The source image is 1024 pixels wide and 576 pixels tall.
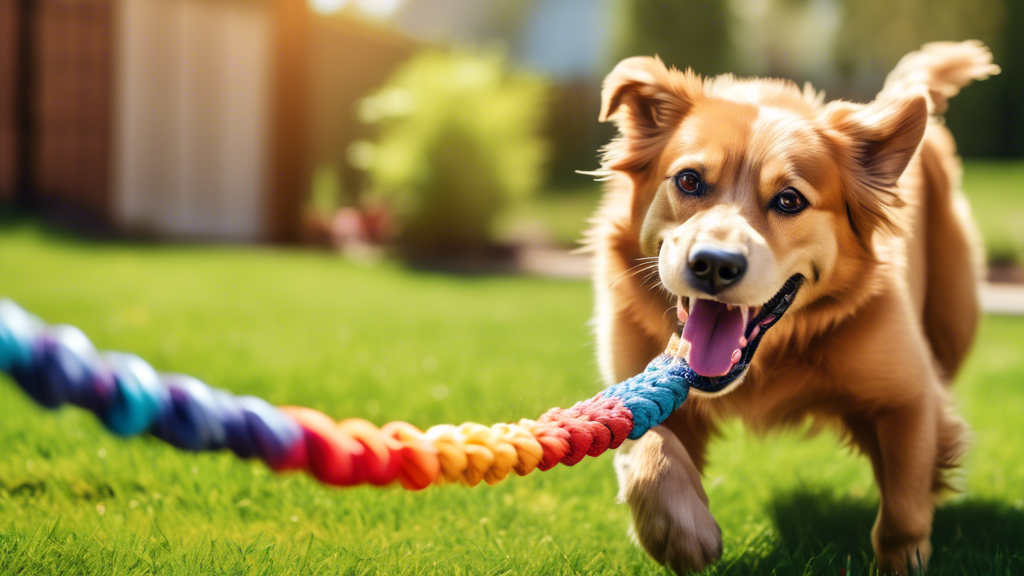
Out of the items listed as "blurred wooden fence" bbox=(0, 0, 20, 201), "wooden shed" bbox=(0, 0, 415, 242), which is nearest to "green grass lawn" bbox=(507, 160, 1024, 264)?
"wooden shed" bbox=(0, 0, 415, 242)

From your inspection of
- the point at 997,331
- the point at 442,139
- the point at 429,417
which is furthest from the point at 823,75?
the point at 429,417

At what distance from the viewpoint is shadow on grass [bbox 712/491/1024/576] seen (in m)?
2.27

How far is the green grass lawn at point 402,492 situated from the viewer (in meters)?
2.24

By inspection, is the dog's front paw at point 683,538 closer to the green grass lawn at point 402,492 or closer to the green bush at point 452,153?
the green grass lawn at point 402,492

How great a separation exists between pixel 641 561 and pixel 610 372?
56 cm

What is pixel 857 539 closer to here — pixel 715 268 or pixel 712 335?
pixel 712 335

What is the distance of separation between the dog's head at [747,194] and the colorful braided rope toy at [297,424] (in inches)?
10.3

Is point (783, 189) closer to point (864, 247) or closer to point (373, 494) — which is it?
point (864, 247)

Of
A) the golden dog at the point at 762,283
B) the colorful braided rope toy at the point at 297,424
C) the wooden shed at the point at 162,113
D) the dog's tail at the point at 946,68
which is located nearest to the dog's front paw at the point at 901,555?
the golden dog at the point at 762,283

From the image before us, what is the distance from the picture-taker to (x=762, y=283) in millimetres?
2127

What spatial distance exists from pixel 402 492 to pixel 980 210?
11.5m

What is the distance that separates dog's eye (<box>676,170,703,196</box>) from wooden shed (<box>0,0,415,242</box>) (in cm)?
961

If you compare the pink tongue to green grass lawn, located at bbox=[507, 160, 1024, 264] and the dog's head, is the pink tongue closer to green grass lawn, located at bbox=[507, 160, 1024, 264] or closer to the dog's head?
the dog's head

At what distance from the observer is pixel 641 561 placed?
2.33 metres
